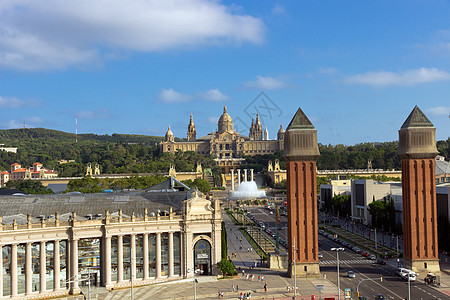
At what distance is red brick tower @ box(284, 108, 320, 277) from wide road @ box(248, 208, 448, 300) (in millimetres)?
6672

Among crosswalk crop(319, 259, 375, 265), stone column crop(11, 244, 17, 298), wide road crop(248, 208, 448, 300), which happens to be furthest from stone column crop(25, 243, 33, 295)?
crosswalk crop(319, 259, 375, 265)

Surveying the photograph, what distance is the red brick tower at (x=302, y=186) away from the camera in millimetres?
81875

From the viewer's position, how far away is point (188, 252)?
253 feet

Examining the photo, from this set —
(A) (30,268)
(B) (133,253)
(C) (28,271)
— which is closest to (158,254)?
(B) (133,253)

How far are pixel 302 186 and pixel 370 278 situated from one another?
1744 cm

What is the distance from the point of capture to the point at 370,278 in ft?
260

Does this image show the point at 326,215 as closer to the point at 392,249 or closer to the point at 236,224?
the point at 236,224

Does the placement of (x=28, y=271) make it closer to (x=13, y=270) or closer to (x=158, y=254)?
(x=13, y=270)

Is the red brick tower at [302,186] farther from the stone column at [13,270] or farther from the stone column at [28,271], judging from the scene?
the stone column at [13,270]

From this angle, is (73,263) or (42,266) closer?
(42,266)

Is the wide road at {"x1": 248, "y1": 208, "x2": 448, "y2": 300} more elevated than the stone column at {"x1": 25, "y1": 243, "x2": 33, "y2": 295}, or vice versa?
the stone column at {"x1": 25, "y1": 243, "x2": 33, "y2": 295}

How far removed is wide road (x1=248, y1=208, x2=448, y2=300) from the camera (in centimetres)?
6953

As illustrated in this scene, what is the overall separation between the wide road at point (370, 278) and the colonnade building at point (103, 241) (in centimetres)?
2044

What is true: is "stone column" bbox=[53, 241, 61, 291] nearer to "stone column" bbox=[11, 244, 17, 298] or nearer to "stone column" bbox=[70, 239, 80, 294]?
"stone column" bbox=[70, 239, 80, 294]
